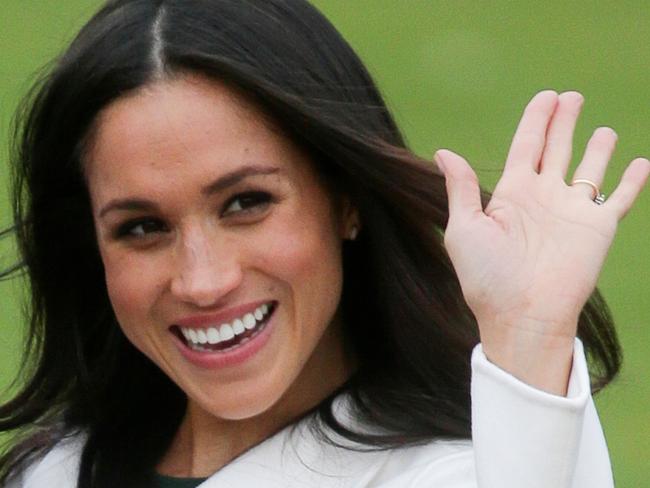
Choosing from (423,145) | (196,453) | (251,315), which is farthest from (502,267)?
(423,145)

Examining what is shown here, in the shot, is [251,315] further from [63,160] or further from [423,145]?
[423,145]

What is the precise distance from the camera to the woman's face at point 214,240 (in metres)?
3.45

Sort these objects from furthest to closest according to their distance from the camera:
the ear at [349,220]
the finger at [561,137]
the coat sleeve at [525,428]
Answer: the ear at [349,220] → the finger at [561,137] → the coat sleeve at [525,428]

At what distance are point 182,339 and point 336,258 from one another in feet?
0.87

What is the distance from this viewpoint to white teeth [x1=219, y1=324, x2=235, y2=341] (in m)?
3.50

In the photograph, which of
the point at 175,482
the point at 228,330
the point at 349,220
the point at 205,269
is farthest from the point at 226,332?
the point at 175,482

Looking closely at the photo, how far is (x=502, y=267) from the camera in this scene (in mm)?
3057

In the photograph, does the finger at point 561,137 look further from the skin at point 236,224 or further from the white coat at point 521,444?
the white coat at point 521,444

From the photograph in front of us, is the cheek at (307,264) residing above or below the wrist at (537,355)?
below

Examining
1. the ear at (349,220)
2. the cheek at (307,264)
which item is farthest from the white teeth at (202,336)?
the ear at (349,220)

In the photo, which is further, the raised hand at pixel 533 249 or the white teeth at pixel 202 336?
the white teeth at pixel 202 336

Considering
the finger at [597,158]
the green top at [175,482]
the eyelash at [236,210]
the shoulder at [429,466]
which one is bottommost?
the green top at [175,482]

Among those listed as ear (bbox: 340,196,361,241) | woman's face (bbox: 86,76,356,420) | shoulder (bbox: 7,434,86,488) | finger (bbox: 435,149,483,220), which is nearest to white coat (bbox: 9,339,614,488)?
finger (bbox: 435,149,483,220)

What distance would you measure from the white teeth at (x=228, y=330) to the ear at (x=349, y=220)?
22 cm
